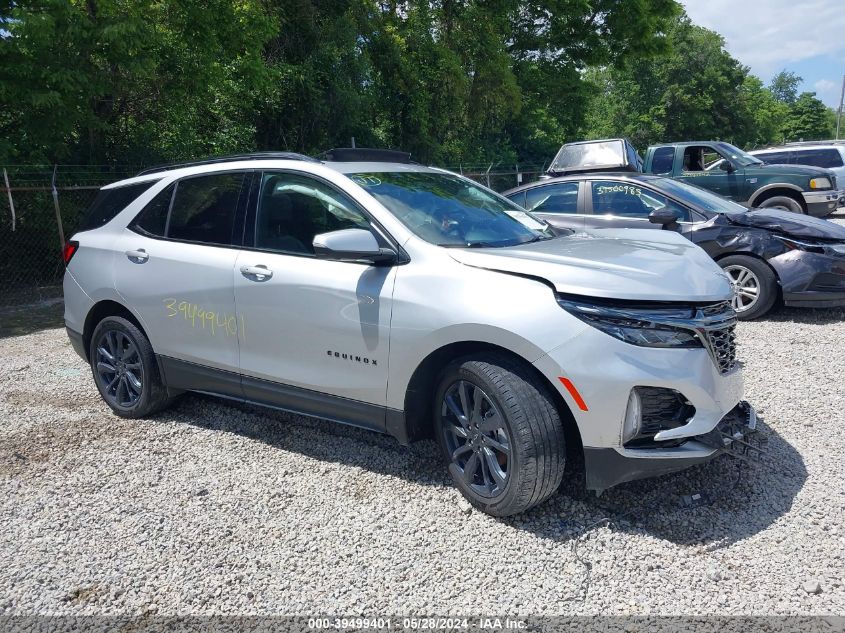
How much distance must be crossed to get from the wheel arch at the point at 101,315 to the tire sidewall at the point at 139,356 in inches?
1.8

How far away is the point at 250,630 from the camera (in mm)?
Answer: 2727

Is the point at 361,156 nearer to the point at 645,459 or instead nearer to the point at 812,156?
the point at 645,459

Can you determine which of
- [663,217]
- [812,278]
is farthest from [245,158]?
[812,278]

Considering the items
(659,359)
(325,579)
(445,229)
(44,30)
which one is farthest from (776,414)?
(44,30)

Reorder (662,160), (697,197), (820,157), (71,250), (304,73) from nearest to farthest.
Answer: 1. (71,250)
2. (697,197)
3. (662,160)
4. (304,73)
5. (820,157)

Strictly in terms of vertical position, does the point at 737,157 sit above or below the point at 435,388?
above

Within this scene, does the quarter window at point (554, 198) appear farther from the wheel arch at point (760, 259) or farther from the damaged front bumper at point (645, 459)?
the damaged front bumper at point (645, 459)

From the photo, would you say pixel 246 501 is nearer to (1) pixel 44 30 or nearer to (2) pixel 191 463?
(2) pixel 191 463

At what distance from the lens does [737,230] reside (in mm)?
7086

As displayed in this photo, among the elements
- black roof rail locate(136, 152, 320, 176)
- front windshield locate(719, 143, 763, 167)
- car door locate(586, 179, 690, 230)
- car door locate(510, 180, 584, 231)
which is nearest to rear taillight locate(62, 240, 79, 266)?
black roof rail locate(136, 152, 320, 176)

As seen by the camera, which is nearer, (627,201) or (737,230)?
(737,230)

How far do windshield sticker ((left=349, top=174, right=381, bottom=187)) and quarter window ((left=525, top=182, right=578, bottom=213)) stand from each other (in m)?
4.47

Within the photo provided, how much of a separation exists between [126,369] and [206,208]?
135 cm

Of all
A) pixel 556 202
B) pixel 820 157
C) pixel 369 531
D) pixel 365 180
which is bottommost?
pixel 369 531
